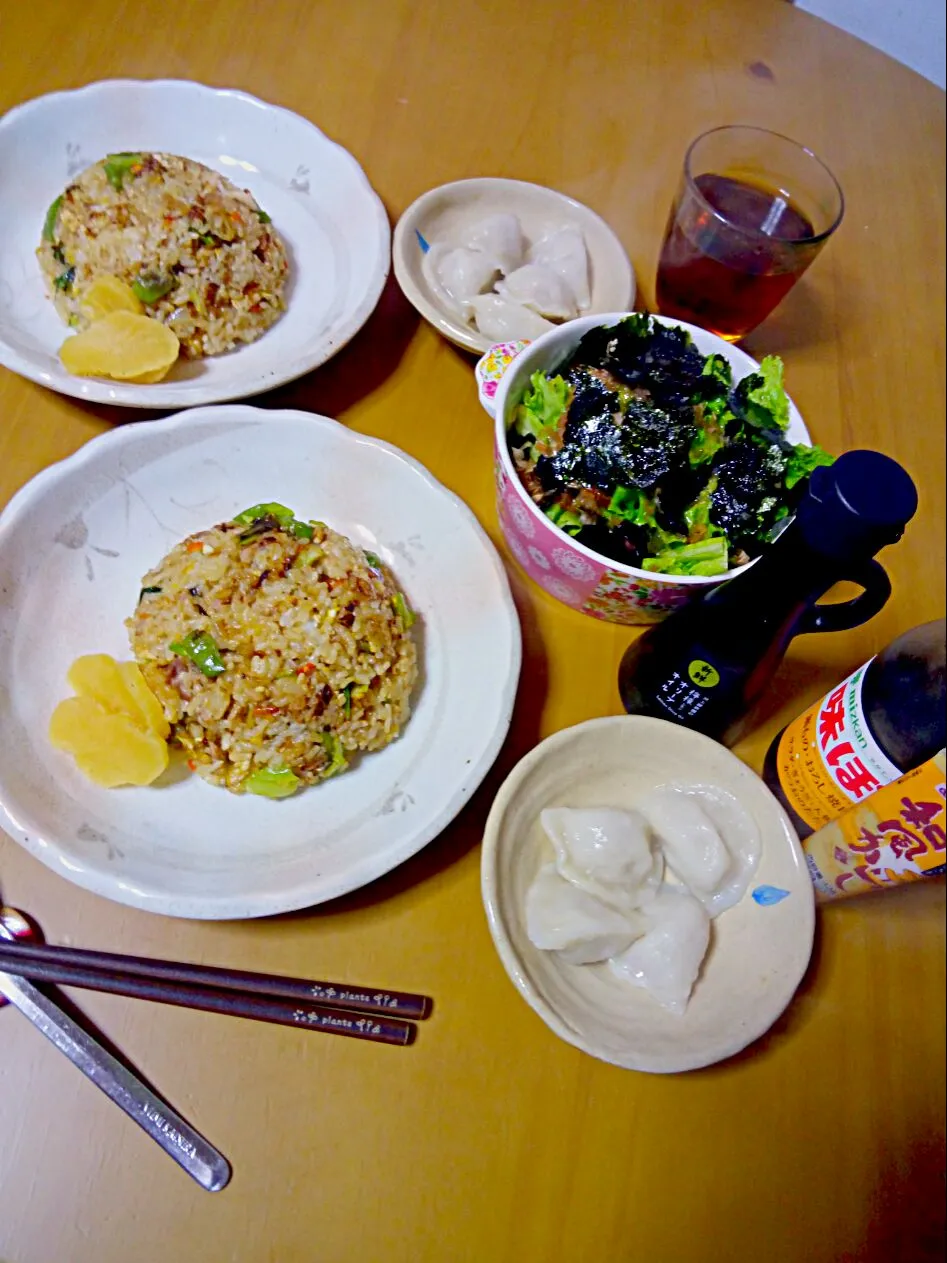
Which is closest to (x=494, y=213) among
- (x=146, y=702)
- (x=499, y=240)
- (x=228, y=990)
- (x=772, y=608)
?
(x=499, y=240)

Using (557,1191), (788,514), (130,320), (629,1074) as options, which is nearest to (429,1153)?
(557,1191)

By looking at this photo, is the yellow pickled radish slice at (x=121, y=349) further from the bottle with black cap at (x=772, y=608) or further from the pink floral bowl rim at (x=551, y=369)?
the bottle with black cap at (x=772, y=608)

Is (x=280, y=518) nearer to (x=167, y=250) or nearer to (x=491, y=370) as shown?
(x=491, y=370)

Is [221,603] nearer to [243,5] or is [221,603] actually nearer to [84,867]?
[84,867]

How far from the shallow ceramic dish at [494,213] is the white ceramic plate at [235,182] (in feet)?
0.17

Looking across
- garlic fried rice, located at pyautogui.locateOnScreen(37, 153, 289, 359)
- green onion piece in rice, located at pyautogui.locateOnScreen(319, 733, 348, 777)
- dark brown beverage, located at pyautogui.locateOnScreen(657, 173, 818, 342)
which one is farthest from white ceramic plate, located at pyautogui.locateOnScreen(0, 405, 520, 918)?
dark brown beverage, located at pyautogui.locateOnScreen(657, 173, 818, 342)

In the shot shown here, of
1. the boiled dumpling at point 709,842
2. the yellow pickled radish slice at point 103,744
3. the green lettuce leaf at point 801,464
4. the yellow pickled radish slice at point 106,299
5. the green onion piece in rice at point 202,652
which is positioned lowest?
the yellow pickled radish slice at point 103,744

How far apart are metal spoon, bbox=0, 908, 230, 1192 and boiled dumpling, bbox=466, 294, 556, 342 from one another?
3.71ft

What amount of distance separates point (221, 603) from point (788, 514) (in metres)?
0.77

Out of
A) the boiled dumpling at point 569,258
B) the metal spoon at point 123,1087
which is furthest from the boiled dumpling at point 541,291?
the metal spoon at point 123,1087

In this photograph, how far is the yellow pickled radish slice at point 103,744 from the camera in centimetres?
96

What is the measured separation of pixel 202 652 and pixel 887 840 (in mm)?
823

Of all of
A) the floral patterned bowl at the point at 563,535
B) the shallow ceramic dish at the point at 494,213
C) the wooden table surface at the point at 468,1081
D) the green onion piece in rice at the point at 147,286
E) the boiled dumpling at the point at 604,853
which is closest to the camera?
the wooden table surface at the point at 468,1081

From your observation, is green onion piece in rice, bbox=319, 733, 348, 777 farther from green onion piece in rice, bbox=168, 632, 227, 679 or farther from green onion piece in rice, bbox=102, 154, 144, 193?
green onion piece in rice, bbox=102, 154, 144, 193
